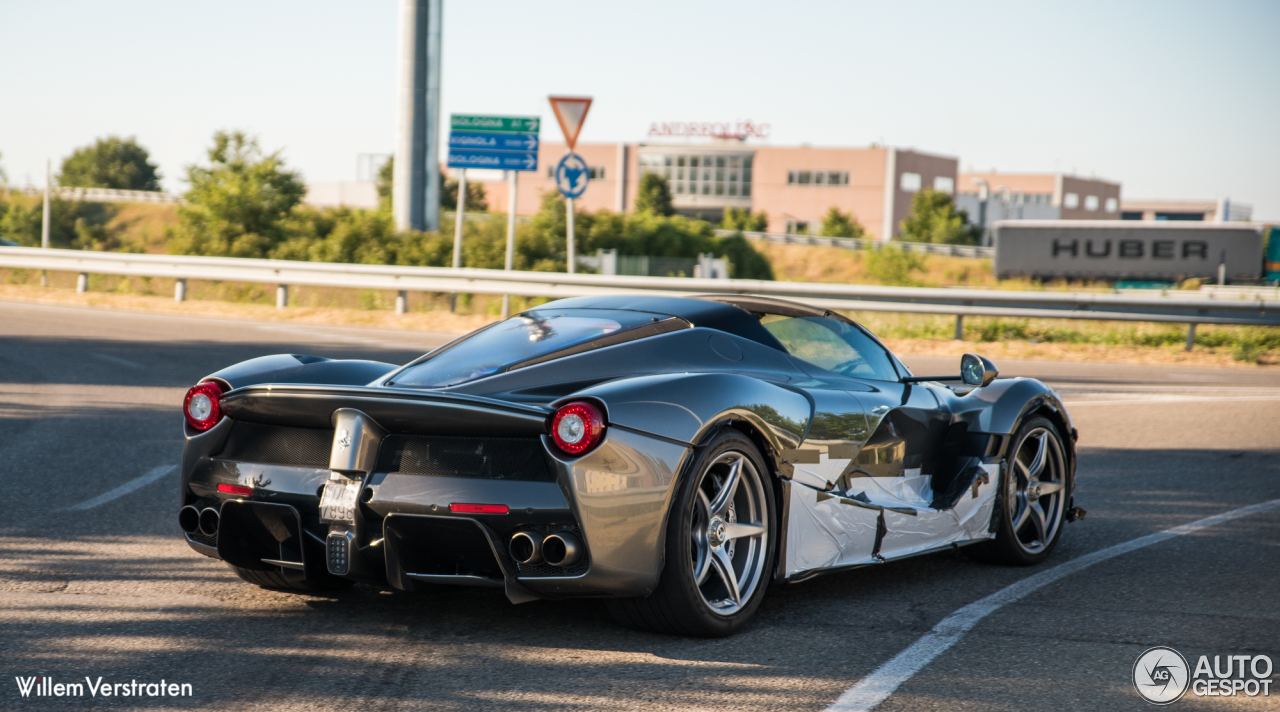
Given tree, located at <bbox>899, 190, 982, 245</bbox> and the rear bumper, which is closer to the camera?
the rear bumper

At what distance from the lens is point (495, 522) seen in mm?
3455

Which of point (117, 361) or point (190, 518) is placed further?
point (117, 361)

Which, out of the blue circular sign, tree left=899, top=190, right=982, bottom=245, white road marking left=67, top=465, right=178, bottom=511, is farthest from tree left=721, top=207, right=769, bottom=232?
white road marking left=67, top=465, right=178, bottom=511

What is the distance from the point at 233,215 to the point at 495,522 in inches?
1136

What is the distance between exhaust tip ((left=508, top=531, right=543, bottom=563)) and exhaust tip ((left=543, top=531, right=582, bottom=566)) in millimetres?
23

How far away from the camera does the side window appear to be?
473 centimetres

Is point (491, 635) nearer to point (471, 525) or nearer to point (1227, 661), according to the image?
point (471, 525)

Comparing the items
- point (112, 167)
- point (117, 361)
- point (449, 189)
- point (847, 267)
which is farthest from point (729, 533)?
point (112, 167)

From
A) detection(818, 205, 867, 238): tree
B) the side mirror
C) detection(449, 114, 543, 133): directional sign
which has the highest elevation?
detection(818, 205, 867, 238): tree

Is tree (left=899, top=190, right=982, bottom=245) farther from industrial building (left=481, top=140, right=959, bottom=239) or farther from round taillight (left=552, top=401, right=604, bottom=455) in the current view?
round taillight (left=552, top=401, right=604, bottom=455)

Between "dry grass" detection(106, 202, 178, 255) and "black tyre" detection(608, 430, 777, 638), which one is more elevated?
"dry grass" detection(106, 202, 178, 255)

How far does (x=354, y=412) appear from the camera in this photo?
361 centimetres

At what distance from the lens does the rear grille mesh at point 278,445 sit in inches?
147

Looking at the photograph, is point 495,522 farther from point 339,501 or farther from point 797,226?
point 797,226
